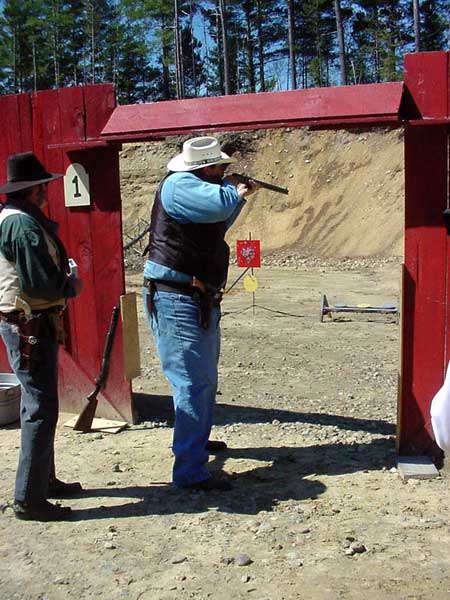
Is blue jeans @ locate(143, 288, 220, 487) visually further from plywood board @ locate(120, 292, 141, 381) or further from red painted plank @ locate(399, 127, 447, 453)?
red painted plank @ locate(399, 127, 447, 453)

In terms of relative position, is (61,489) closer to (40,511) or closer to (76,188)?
(40,511)

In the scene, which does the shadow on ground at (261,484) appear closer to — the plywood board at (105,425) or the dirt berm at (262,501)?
the dirt berm at (262,501)

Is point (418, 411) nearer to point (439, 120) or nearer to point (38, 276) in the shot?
point (439, 120)

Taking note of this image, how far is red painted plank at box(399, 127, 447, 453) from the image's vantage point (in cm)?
412

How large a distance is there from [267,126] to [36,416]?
2180mm

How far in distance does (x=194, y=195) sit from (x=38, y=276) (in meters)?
0.94

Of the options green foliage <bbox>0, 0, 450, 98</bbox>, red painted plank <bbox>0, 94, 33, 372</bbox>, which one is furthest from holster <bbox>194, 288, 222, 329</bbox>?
green foliage <bbox>0, 0, 450, 98</bbox>

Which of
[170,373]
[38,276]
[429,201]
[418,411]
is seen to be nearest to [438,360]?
[418,411]

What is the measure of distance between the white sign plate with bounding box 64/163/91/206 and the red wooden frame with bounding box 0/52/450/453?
0.06 meters

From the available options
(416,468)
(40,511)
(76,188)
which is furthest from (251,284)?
(40,511)

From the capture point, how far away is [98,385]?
5.23m

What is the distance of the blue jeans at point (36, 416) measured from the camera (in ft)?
11.6

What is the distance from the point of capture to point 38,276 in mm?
3398

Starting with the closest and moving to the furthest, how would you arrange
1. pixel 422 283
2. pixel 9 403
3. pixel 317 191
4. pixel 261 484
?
pixel 261 484, pixel 422 283, pixel 9 403, pixel 317 191
